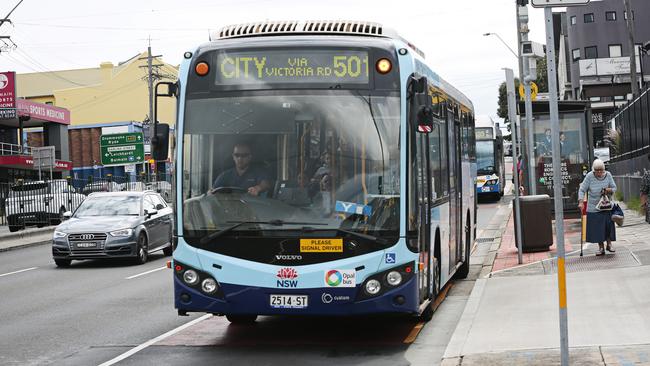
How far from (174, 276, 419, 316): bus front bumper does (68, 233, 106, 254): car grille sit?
10.9 metres

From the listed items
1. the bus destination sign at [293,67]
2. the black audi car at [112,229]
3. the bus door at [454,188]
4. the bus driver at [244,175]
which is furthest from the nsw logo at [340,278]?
the black audi car at [112,229]

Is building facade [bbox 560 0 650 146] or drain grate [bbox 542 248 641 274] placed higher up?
building facade [bbox 560 0 650 146]

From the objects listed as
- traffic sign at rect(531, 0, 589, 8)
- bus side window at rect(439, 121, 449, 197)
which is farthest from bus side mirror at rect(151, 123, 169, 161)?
traffic sign at rect(531, 0, 589, 8)

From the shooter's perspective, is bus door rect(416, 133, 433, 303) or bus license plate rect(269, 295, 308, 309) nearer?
bus license plate rect(269, 295, 308, 309)

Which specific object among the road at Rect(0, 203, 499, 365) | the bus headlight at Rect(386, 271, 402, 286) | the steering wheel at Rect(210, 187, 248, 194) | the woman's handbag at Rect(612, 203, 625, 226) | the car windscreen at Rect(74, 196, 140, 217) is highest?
the steering wheel at Rect(210, 187, 248, 194)

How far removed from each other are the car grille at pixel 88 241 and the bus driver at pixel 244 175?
1098 centimetres

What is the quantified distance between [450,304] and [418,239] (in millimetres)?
3599

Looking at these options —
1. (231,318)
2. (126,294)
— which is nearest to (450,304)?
(231,318)

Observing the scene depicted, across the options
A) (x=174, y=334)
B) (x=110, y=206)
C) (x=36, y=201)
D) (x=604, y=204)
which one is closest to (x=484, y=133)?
(x=36, y=201)

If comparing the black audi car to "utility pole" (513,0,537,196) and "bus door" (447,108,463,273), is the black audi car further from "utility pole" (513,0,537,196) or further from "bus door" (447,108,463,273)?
"utility pole" (513,0,537,196)

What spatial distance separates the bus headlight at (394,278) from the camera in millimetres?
9656

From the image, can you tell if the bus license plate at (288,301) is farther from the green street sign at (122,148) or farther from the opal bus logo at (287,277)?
the green street sign at (122,148)

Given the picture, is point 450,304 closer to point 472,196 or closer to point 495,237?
point 472,196

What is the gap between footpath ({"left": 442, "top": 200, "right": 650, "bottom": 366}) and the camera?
870 centimetres
